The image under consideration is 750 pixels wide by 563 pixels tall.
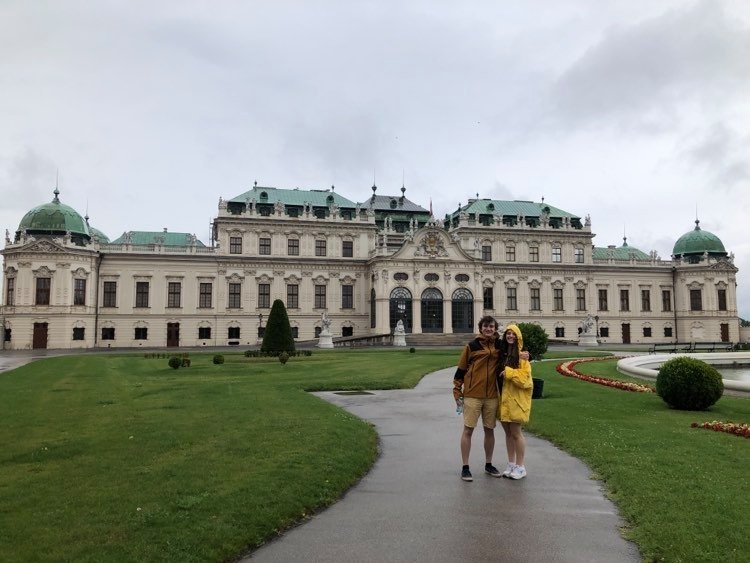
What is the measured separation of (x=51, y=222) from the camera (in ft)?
209

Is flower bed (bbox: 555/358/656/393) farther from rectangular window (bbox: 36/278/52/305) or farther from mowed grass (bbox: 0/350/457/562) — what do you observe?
rectangular window (bbox: 36/278/52/305)

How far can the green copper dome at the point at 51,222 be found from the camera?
Answer: 208 feet

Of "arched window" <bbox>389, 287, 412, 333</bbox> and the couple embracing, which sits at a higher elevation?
"arched window" <bbox>389, 287, 412, 333</bbox>

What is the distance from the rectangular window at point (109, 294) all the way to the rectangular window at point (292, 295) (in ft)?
58.7

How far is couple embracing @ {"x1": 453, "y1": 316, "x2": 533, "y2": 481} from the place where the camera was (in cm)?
999

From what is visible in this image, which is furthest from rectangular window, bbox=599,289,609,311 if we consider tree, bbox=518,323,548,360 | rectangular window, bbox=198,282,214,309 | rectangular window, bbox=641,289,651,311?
tree, bbox=518,323,548,360

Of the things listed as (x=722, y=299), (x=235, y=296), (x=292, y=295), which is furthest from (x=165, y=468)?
(x=722, y=299)

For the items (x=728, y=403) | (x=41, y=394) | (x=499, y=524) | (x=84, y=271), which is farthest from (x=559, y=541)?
(x=84, y=271)

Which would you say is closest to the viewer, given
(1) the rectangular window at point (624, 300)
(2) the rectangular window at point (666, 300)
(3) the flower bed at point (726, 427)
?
(3) the flower bed at point (726, 427)

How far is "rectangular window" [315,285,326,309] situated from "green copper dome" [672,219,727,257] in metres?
47.2

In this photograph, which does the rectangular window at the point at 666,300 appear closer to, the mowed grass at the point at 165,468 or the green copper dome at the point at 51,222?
the green copper dome at the point at 51,222

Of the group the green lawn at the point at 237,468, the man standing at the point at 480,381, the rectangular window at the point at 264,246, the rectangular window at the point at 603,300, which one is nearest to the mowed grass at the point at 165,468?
the green lawn at the point at 237,468

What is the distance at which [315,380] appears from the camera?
25531 mm

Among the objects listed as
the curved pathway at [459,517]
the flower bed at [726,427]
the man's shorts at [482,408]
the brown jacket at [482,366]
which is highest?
the brown jacket at [482,366]
